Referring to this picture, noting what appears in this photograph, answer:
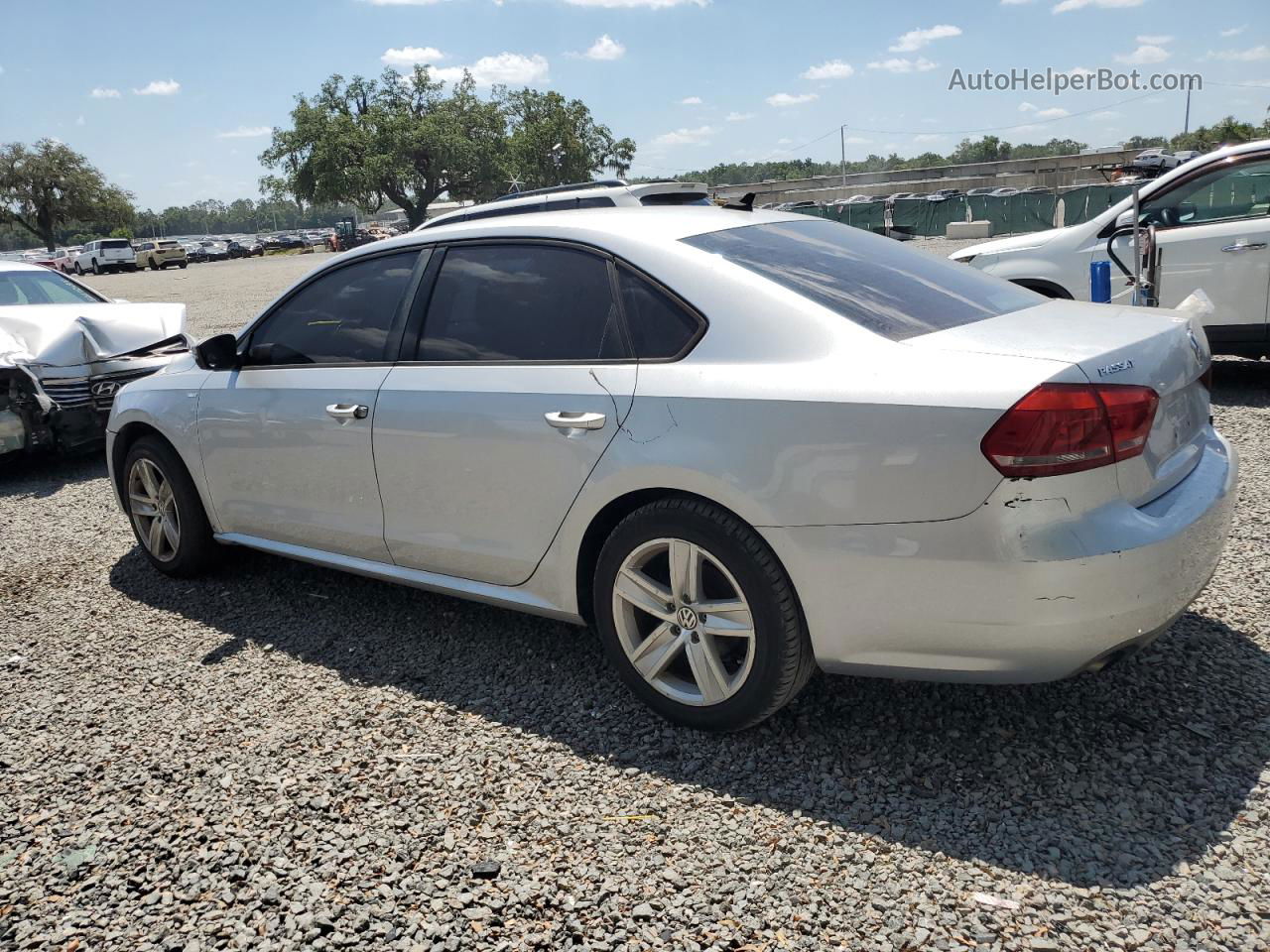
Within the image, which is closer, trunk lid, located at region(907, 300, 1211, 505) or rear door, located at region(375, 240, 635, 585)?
trunk lid, located at region(907, 300, 1211, 505)

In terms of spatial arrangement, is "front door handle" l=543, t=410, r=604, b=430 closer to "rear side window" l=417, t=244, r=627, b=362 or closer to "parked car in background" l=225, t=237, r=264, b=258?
"rear side window" l=417, t=244, r=627, b=362

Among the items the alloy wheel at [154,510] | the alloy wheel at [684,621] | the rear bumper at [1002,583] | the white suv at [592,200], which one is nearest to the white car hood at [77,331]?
the alloy wheel at [154,510]

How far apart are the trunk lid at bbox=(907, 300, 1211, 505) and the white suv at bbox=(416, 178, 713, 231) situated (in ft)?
5.66

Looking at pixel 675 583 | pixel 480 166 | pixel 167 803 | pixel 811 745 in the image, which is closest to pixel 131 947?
pixel 167 803

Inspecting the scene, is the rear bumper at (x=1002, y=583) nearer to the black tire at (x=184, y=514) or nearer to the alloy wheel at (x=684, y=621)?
the alloy wheel at (x=684, y=621)

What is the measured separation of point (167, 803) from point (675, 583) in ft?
5.46

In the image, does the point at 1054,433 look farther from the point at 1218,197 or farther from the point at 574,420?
the point at 1218,197

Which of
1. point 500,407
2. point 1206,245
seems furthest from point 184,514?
point 1206,245

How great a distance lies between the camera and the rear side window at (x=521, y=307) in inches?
128

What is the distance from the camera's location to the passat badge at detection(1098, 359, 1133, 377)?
2.50 metres

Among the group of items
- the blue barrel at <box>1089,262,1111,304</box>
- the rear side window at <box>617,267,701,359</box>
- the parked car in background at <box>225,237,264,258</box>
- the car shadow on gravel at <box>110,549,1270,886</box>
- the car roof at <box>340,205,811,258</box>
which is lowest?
the parked car in background at <box>225,237,264,258</box>

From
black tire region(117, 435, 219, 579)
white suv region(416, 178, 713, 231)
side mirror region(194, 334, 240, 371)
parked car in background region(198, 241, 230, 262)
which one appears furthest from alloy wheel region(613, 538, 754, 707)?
parked car in background region(198, 241, 230, 262)

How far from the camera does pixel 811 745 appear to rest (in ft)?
10.0

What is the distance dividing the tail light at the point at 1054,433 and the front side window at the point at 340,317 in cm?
232
